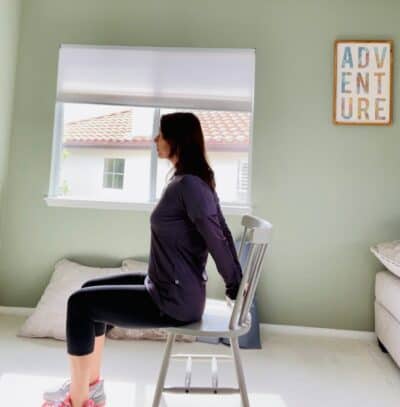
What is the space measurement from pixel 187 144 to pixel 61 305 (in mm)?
1419

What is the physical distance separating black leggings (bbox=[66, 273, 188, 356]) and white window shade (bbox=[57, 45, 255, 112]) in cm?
153

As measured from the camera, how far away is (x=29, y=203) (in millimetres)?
2328

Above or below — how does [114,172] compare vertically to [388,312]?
above

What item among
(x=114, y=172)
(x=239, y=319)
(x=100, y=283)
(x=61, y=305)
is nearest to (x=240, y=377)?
(x=239, y=319)

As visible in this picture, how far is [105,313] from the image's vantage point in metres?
1.11

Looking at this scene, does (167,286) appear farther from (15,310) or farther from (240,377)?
(15,310)

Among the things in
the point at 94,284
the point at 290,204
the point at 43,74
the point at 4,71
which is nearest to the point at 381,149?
the point at 290,204

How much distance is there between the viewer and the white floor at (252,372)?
1446 millimetres

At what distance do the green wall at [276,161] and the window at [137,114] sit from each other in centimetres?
9

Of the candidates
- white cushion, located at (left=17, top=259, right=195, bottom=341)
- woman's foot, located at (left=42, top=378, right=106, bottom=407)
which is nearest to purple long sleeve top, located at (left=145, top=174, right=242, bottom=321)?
woman's foot, located at (left=42, top=378, right=106, bottom=407)

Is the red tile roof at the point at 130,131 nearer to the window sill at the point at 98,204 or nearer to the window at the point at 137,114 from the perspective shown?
the window at the point at 137,114

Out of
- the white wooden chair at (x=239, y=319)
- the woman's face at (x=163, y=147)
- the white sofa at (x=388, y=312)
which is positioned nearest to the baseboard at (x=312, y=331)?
the white sofa at (x=388, y=312)

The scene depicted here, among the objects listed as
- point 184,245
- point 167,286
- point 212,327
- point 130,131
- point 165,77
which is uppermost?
point 165,77

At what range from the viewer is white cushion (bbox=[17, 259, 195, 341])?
6.43ft
